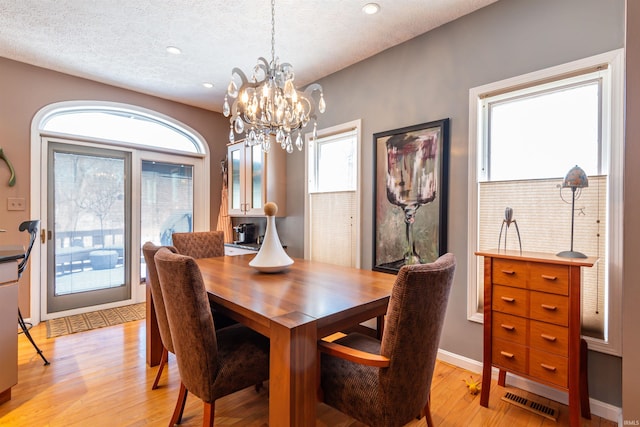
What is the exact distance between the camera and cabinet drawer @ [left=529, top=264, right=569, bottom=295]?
5.41ft

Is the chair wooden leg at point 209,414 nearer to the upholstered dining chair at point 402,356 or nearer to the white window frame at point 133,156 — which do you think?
the upholstered dining chair at point 402,356

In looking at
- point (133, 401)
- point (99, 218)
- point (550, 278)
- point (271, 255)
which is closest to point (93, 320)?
point (99, 218)

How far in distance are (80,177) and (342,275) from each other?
347cm

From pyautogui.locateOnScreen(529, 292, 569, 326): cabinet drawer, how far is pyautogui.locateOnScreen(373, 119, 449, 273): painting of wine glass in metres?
0.78

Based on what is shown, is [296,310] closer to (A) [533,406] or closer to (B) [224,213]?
(A) [533,406]

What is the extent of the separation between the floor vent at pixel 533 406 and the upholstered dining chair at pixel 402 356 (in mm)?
1070

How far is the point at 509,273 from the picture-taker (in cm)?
186

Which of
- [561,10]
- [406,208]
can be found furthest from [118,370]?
[561,10]

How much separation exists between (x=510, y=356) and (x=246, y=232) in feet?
11.4

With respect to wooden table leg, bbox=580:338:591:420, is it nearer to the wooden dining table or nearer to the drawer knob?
the drawer knob

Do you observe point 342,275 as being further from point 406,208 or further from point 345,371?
point 406,208

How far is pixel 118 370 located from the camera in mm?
2359

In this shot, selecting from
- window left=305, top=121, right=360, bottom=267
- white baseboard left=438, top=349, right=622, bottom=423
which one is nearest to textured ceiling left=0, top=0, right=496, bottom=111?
window left=305, top=121, right=360, bottom=267

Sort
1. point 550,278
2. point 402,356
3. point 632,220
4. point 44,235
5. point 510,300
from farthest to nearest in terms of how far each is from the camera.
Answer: point 44,235, point 510,300, point 550,278, point 402,356, point 632,220
